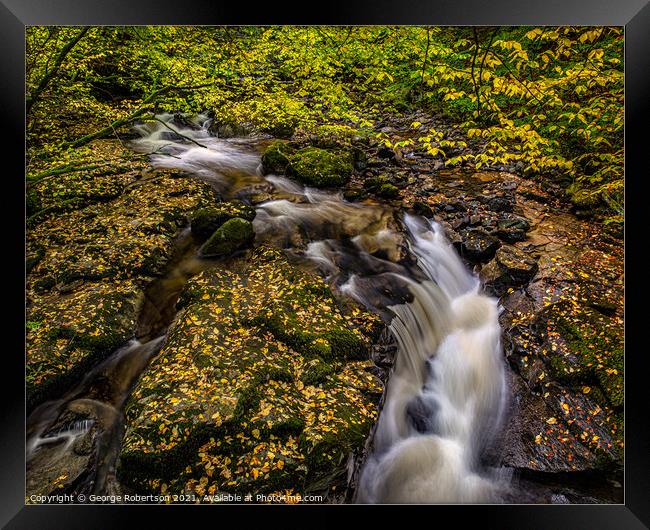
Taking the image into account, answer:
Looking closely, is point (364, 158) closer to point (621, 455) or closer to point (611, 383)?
point (611, 383)

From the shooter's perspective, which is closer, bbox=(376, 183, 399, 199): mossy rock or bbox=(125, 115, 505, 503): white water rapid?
bbox=(125, 115, 505, 503): white water rapid

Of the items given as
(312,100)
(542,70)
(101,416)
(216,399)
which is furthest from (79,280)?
(542,70)

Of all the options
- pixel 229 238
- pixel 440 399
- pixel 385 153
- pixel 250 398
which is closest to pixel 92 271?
pixel 229 238

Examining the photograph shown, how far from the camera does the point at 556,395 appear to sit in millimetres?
3549

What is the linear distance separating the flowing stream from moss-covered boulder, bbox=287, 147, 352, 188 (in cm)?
26

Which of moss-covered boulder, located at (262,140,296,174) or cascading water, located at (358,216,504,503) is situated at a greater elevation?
moss-covered boulder, located at (262,140,296,174)

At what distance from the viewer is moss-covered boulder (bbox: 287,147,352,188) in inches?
299

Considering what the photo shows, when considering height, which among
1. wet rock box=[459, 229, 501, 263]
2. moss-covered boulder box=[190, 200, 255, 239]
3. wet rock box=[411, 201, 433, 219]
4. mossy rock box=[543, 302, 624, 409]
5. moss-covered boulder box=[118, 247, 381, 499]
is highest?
wet rock box=[411, 201, 433, 219]

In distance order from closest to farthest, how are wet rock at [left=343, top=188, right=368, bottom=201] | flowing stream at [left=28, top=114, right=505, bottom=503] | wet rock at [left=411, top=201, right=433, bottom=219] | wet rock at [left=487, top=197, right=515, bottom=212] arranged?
flowing stream at [left=28, top=114, right=505, bottom=503] → wet rock at [left=487, top=197, right=515, bottom=212] → wet rock at [left=411, top=201, right=433, bottom=219] → wet rock at [left=343, top=188, right=368, bottom=201]

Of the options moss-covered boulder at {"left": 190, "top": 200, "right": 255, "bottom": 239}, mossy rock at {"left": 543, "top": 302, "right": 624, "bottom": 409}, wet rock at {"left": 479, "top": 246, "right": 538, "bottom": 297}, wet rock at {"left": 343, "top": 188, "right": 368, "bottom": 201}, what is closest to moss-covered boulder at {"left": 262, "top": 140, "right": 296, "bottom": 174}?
wet rock at {"left": 343, "top": 188, "right": 368, "bottom": 201}

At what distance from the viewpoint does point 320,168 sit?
7.66 m

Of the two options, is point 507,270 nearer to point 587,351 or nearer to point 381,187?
point 587,351

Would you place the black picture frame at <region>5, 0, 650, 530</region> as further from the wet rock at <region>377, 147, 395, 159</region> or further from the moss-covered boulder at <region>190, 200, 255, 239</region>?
the wet rock at <region>377, 147, 395, 159</region>
